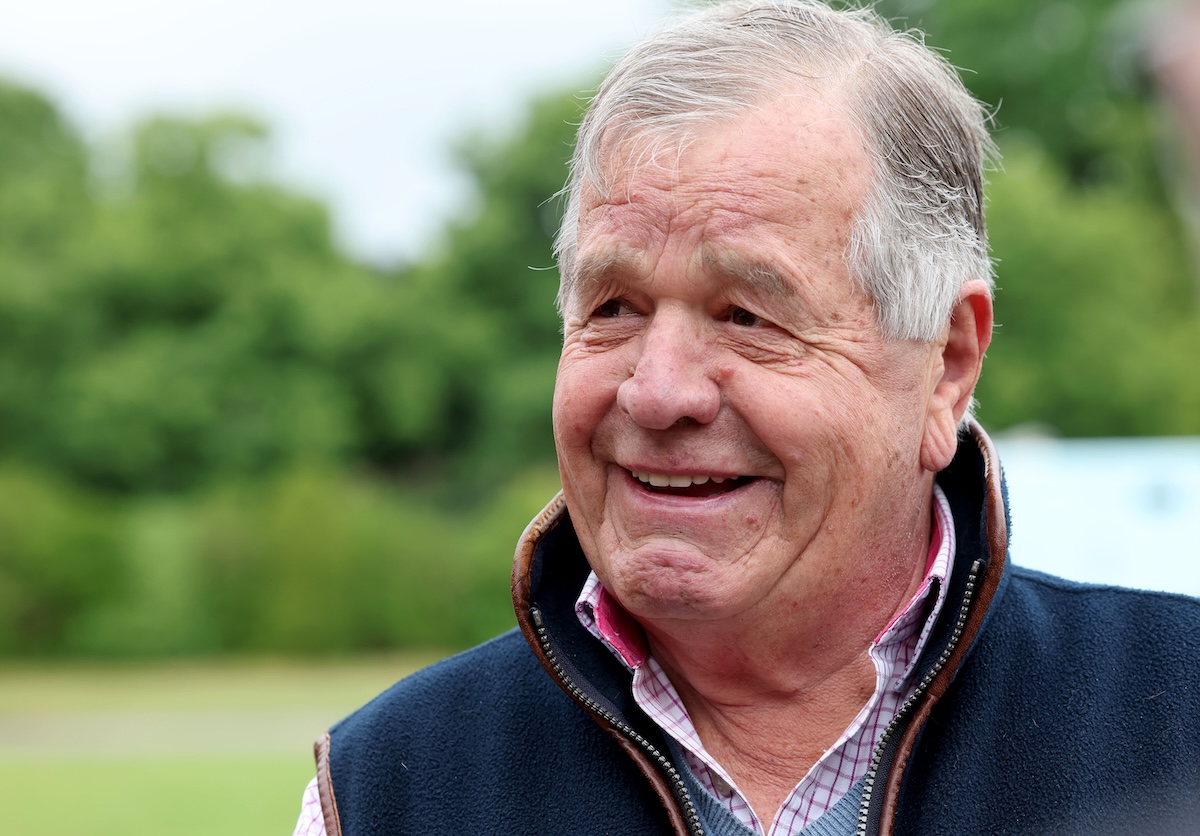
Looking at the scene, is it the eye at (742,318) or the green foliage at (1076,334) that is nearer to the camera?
the eye at (742,318)

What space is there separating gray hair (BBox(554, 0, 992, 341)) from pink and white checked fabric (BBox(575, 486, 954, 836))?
418 mm

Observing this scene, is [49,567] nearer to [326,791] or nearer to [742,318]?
[326,791]

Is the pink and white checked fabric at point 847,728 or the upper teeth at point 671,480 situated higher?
the upper teeth at point 671,480

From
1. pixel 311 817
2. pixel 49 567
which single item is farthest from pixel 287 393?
pixel 311 817

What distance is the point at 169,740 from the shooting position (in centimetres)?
1503

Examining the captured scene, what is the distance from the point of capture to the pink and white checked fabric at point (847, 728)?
2.02 meters

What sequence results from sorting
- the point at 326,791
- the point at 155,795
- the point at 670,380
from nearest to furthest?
the point at 670,380
the point at 326,791
the point at 155,795

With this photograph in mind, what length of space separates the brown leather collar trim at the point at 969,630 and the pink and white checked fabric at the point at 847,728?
77 mm

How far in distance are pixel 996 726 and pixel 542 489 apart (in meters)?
18.3

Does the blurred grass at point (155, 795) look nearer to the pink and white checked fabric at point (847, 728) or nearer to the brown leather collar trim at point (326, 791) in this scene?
the brown leather collar trim at point (326, 791)

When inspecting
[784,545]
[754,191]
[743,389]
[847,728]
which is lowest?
[847,728]

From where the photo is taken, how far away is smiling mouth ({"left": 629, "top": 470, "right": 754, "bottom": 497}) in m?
2.01

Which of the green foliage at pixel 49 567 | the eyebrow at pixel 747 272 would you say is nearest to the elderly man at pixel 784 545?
the eyebrow at pixel 747 272

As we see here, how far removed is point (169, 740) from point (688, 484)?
47.0 ft
